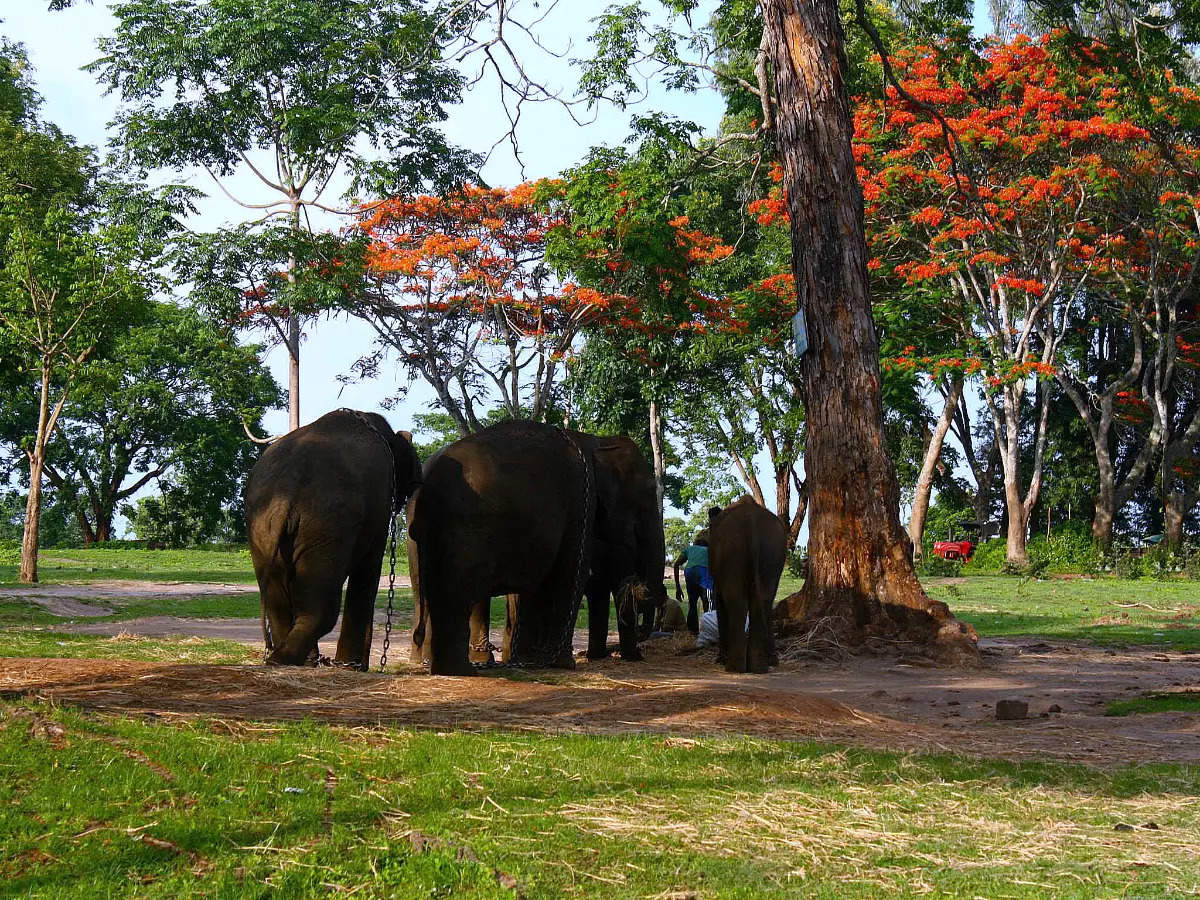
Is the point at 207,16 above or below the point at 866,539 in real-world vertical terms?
above

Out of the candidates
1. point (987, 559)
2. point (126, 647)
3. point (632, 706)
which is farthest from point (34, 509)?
point (987, 559)

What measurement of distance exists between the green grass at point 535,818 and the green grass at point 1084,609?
910cm

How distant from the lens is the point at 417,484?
33.4 ft

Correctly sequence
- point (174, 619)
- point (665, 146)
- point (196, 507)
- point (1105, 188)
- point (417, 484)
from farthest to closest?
point (196, 507)
point (1105, 188)
point (665, 146)
point (174, 619)
point (417, 484)

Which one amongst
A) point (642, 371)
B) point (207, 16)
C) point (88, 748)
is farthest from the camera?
point (642, 371)

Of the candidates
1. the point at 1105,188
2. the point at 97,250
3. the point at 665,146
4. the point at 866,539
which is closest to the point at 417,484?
the point at 866,539

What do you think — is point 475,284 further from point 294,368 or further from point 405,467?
point 405,467

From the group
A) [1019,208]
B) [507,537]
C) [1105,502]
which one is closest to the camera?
[507,537]

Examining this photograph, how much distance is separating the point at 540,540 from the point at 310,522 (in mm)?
2104

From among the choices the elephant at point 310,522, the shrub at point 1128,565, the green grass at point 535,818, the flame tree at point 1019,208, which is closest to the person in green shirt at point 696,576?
the elephant at point 310,522

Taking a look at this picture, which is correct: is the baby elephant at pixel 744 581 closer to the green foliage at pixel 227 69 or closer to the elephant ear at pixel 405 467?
the elephant ear at pixel 405 467

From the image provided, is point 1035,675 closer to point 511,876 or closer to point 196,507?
point 511,876

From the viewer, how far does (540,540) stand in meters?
10.3

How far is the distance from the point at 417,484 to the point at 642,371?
2230 centimetres
